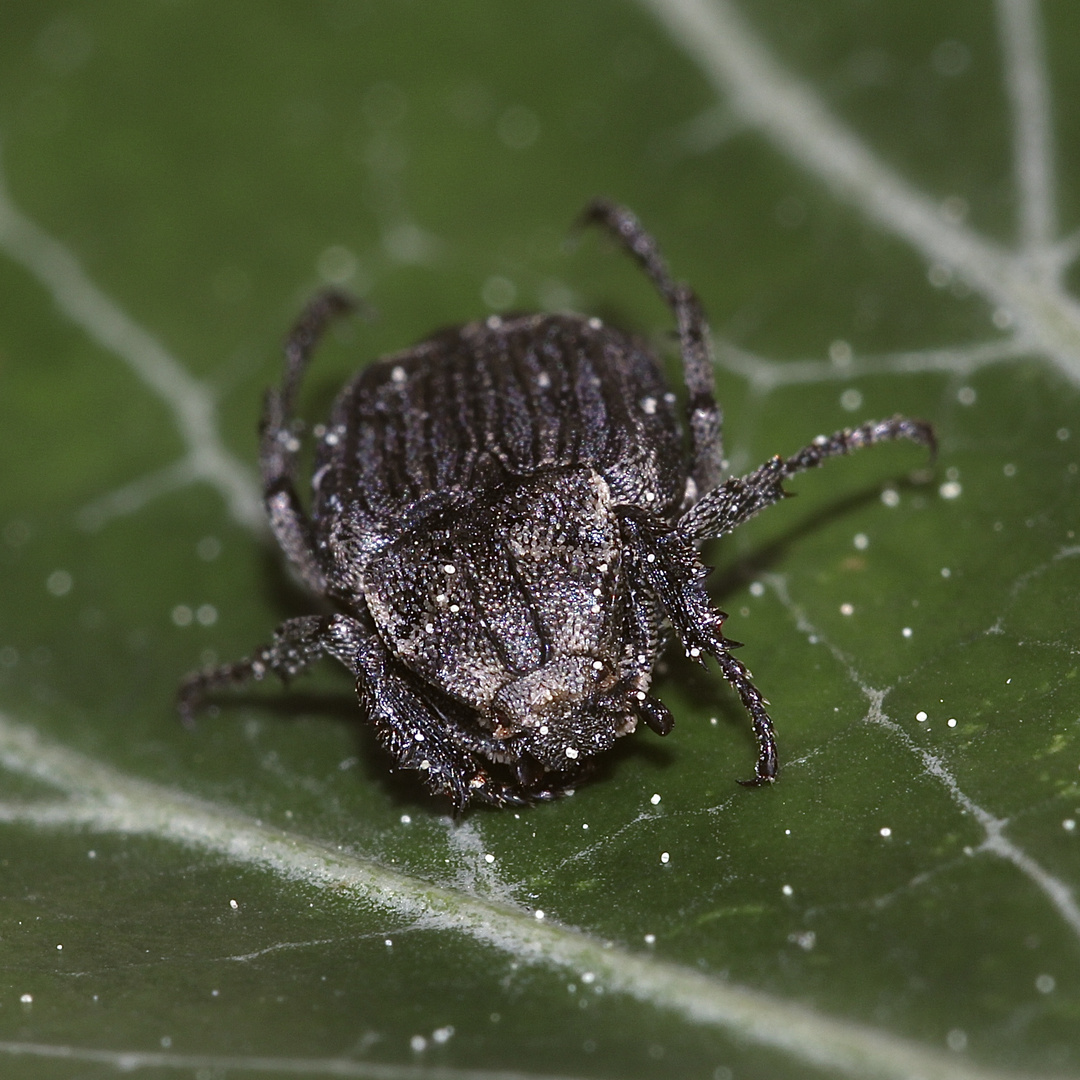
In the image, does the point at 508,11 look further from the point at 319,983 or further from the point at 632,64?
the point at 319,983

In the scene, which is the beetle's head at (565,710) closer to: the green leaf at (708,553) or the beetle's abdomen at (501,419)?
the green leaf at (708,553)

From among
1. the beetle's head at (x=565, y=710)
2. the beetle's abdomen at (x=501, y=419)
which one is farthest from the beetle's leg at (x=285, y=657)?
the beetle's head at (x=565, y=710)

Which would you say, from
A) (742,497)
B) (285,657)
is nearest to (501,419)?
(742,497)

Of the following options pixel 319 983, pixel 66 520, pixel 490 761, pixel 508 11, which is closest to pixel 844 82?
pixel 508 11

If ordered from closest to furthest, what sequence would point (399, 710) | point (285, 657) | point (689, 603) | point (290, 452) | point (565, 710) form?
point (565, 710), point (689, 603), point (399, 710), point (285, 657), point (290, 452)

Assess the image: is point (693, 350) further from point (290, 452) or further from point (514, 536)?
point (290, 452)

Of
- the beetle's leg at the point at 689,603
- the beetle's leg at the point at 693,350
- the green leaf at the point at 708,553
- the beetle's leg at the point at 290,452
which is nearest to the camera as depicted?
the green leaf at the point at 708,553

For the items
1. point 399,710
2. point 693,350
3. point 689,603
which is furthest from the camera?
point 693,350

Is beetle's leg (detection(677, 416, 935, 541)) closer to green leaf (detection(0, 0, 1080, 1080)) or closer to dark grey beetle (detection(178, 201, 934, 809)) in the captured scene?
dark grey beetle (detection(178, 201, 934, 809))
